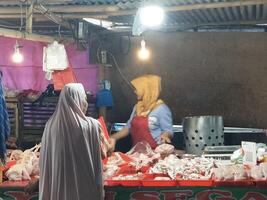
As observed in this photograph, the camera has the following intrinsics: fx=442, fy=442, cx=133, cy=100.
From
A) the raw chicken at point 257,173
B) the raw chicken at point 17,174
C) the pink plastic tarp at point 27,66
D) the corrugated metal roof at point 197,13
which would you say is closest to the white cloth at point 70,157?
the raw chicken at point 17,174

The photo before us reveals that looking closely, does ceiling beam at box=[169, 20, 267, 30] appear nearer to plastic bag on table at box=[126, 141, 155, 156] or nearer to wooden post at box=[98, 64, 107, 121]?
wooden post at box=[98, 64, 107, 121]

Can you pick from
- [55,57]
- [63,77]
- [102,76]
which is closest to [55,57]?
[55,57]

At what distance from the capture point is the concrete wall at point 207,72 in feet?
24.6

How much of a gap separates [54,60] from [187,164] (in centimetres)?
279

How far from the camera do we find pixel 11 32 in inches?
231

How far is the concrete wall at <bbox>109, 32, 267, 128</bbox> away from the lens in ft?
24.6

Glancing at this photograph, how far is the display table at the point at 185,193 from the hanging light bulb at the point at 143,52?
10.9 ft

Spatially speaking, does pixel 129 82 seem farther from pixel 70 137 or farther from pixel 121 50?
pixel 70 137

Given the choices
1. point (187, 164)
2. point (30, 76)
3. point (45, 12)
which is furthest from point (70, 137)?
point (30, 76)

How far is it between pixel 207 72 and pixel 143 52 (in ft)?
3.95

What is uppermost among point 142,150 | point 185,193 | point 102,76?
point 102,76

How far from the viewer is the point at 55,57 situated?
21.7 ft

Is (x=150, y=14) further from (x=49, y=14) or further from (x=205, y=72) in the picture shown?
(x=205, y=72)

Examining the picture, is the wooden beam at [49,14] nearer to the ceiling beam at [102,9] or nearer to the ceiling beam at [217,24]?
the ceiling beam at [102,9]
